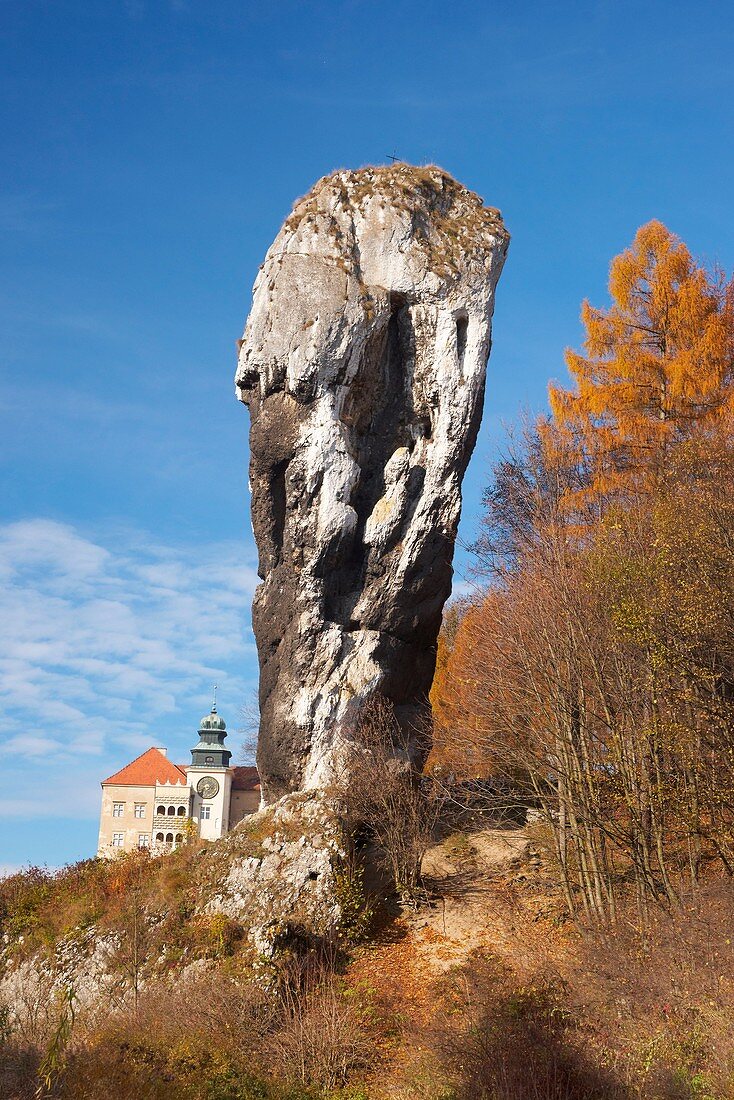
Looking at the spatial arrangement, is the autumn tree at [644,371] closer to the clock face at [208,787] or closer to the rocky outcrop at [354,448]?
the rocky outcrop at [354,448]

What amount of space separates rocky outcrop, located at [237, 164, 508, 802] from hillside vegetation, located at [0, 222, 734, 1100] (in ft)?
3.69

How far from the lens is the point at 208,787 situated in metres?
49.7

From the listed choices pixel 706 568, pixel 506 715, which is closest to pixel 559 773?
pixel 506 715

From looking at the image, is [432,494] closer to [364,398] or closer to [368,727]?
[364,398]

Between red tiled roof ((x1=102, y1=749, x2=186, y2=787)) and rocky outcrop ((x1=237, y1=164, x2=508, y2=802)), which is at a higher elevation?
rocky outcrop ((x1=237, y1=164, x2=508, y2=802))

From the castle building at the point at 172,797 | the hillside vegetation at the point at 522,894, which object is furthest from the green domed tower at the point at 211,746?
the hillside vegetation at the point at 522,894

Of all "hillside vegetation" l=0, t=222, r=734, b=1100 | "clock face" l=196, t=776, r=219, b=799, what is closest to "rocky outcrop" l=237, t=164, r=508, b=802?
"hillside vegetation" l=0, t=222, r=734, b=1100

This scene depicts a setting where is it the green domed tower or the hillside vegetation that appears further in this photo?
the green domed tower

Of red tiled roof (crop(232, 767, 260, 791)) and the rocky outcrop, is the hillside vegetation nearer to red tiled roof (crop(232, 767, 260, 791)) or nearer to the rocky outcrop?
the rocky outcrop

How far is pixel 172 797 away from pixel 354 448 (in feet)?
106

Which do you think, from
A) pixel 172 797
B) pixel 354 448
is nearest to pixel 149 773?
pixel 172 797

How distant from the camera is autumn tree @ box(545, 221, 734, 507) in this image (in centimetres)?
2080

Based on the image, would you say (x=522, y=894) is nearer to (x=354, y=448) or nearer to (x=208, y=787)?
(x=354, y=448)

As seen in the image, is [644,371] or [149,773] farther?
[149,773]
